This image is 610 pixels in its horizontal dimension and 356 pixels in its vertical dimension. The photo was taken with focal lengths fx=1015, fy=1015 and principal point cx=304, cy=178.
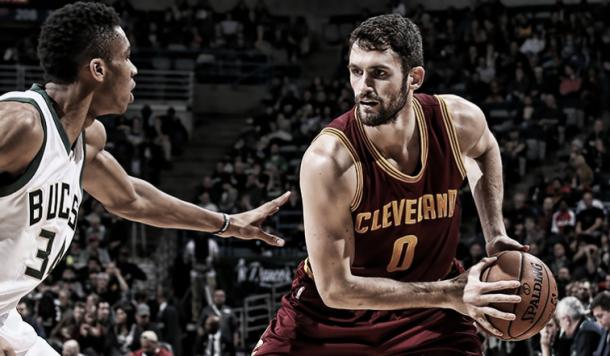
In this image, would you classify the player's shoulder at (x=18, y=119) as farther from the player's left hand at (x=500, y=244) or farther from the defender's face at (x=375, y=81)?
the player's left hand at (x=500, y=244)

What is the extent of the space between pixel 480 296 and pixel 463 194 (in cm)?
1048

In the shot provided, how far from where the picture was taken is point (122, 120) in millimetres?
18594

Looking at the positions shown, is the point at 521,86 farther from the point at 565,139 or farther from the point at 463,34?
→ the point at 463,34

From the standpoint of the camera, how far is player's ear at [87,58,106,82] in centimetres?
391

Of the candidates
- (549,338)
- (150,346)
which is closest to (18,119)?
(549,338)

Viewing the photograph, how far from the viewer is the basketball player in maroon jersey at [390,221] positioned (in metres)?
4.07

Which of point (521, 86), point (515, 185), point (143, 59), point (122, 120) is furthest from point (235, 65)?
point (515, 185)

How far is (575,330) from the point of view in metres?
8.43

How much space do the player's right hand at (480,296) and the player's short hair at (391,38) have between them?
0.90 metres

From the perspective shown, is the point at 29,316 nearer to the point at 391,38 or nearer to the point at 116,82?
the point at 116,82

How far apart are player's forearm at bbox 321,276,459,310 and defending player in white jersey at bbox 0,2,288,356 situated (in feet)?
3.70

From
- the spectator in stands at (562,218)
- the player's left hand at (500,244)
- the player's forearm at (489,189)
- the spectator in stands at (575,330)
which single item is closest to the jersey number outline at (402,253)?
the player's left hand at (500,244)

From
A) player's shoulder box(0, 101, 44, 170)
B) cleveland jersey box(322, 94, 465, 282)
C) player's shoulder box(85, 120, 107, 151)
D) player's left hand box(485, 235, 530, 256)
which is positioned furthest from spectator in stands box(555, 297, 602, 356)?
player's shoulder box(0, 101, 44, 170)

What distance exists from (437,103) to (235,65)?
54.1ft
